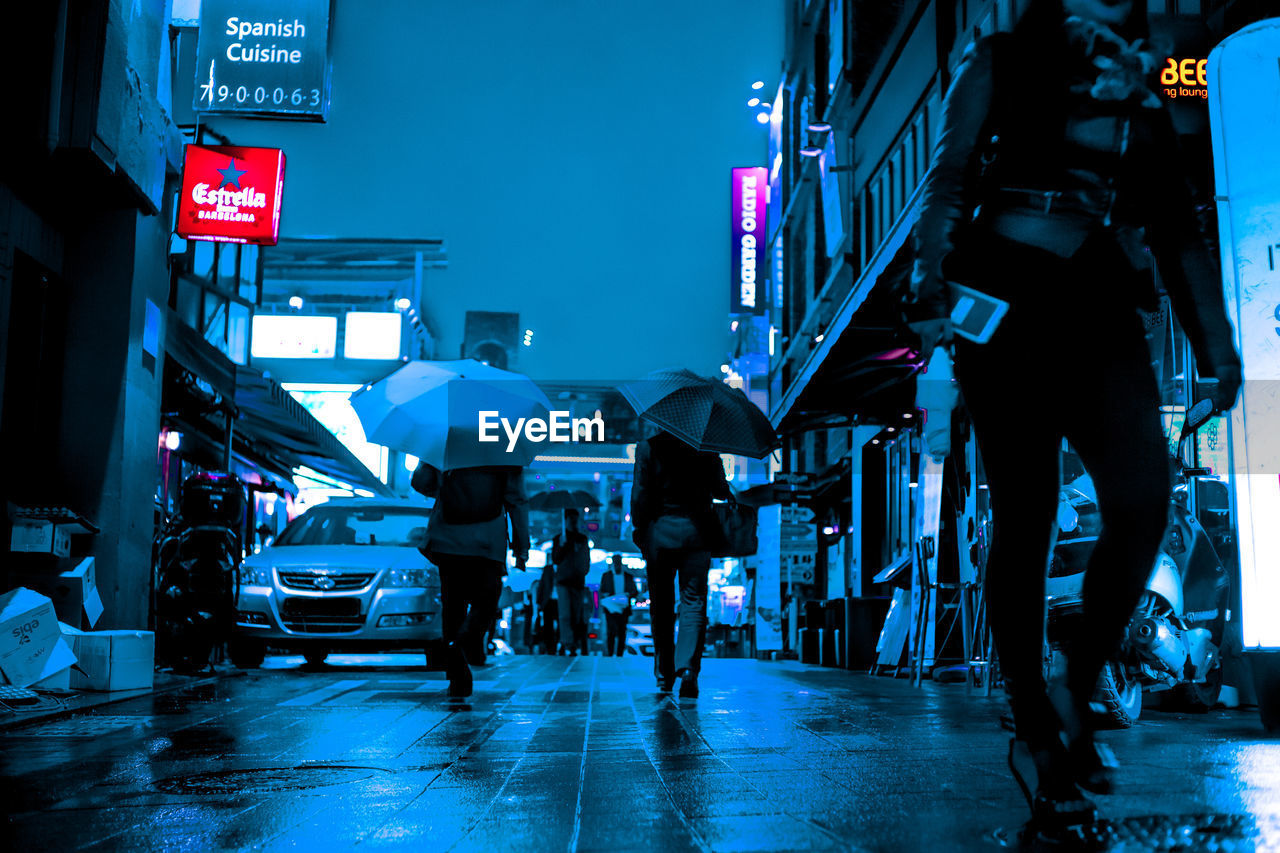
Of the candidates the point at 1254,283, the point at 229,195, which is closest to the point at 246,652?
the point at 229,195

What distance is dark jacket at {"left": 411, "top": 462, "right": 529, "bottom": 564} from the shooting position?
8328 millimetres

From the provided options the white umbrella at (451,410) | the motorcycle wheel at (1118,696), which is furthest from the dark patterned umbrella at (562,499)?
the motorcycle wheel at (1118,696)

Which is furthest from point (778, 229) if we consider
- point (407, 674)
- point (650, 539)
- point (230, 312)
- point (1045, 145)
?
point (1045, 145)

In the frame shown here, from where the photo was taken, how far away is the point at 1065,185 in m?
3.01

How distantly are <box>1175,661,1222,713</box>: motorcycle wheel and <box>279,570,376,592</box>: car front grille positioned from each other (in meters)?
7.97

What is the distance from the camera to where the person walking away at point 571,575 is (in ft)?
65.2

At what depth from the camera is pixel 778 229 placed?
33.0 m

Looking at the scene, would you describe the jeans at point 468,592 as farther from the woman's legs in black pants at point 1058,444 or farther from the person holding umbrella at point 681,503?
the woman's legs in black pants at point 1058,444

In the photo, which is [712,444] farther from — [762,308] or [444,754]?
[762,308]

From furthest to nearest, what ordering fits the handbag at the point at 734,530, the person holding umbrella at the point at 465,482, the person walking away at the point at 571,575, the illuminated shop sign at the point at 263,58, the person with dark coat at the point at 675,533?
the person walking away at the point at 571,575
the illuminated shop sign at the point at 263,58
the handbag at the point at 734,530
the person with dark coat at the point at 675,533
the person holding umbrella at the point at 465,482

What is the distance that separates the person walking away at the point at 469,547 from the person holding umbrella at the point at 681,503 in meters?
0.89

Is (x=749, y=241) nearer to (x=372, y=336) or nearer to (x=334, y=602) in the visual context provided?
(x=334, y=602)

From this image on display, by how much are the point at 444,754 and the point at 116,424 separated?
7598 millimetres

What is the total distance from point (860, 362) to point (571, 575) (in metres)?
9.15
